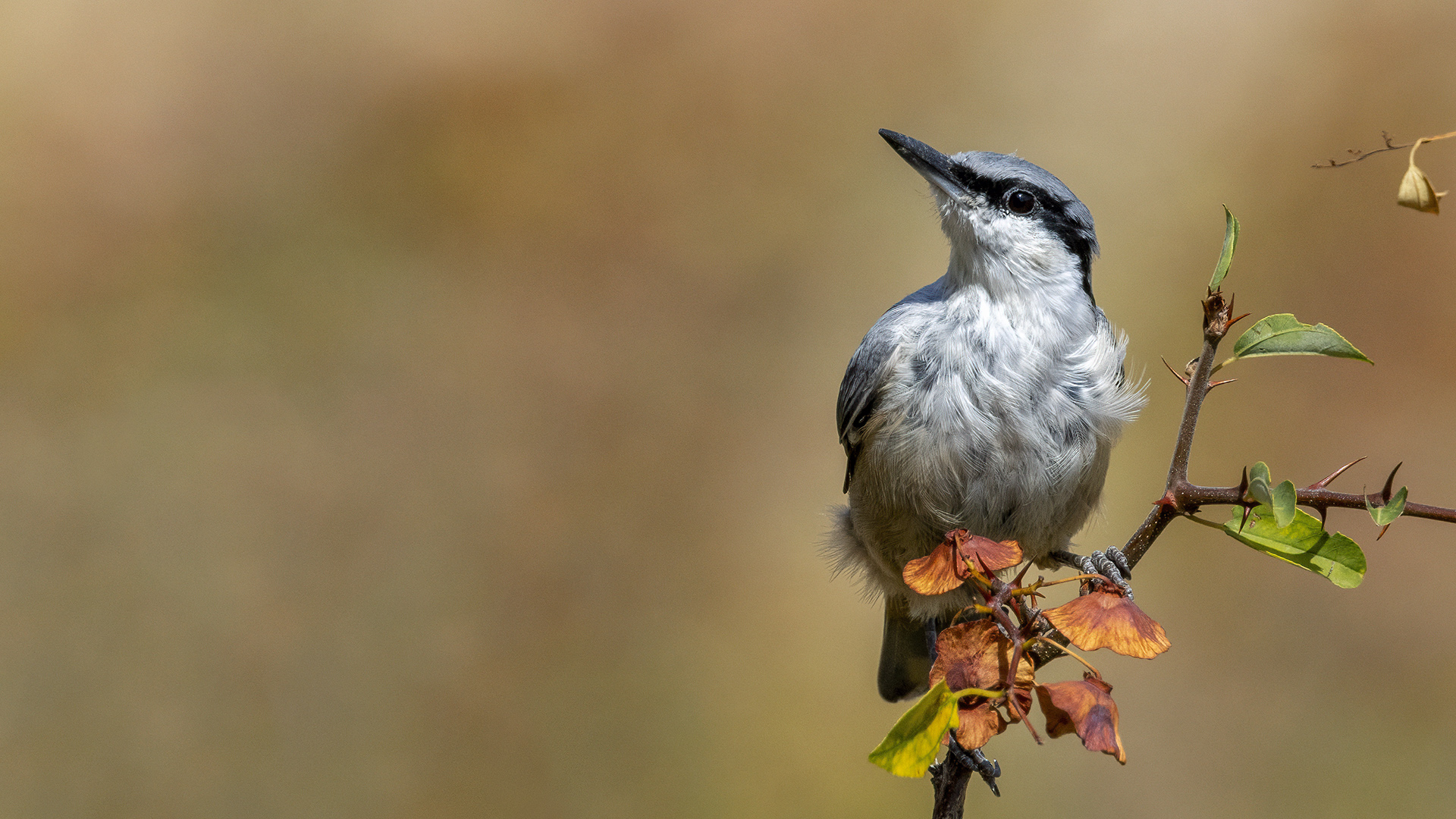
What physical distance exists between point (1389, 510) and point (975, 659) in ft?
1.99

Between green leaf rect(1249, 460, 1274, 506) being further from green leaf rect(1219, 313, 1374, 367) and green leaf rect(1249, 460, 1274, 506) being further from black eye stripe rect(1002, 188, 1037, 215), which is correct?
black eye stripe rect(1002, 188, 1037, 215)

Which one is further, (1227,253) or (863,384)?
(863,384)

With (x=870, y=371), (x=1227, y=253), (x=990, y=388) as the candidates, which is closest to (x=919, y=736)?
(x=1227, y=253)

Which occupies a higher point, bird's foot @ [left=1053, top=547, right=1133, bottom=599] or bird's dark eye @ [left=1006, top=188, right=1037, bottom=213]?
bird's dark eye @ [left=1006, top=188, right=1037, bottom=213]

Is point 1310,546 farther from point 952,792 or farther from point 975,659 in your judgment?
point 952,792

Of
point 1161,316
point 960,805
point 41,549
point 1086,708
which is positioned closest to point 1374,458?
point 1161,316

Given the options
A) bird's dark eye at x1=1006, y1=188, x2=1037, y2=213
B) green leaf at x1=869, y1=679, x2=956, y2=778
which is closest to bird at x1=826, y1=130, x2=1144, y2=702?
bird's dark eye at x1=1006, y1=188, x2=1037, y2=213

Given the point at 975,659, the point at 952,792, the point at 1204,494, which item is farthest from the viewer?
the point at 952,792

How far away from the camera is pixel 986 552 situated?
156 cm

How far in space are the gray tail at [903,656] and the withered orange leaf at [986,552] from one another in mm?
2444

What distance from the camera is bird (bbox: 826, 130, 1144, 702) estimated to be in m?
2.93

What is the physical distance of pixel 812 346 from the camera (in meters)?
6.72

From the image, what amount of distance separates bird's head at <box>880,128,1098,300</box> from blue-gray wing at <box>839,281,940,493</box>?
21 cm

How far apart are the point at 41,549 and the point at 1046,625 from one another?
6512mm
